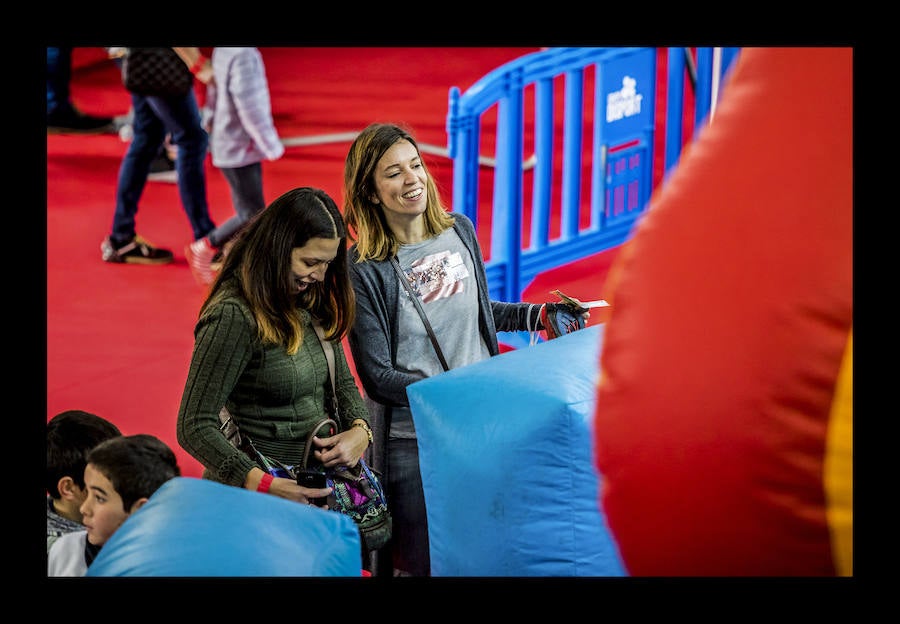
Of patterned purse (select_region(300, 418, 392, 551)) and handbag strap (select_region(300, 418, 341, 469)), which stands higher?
handbag strap (select_region(300, 418, 341, 469))

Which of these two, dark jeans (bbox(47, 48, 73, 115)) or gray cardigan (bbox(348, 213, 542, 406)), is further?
dark jeans (bbox(47, 48, 73, 115))

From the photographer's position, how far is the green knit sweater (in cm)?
228

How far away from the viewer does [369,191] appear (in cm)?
258

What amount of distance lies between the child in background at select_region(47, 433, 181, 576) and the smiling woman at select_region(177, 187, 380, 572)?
7 cm

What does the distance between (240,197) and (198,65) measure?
0.49 meters

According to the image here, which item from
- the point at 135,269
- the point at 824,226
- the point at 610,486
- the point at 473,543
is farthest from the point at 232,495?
the point at 135,269

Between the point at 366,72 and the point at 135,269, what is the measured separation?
0.98 meters

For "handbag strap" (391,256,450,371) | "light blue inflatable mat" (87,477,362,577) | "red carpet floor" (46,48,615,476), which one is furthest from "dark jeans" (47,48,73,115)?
"light blue inflatable mat" (87,477,362,577)

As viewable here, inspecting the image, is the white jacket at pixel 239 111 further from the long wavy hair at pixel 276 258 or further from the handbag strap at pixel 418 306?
the long wavy hair at pixel 276 258

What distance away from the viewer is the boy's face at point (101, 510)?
2.26 meters

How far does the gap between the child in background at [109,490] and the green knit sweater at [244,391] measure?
7 cm

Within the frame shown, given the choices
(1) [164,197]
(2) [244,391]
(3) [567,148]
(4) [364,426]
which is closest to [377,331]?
(4) [364,426]


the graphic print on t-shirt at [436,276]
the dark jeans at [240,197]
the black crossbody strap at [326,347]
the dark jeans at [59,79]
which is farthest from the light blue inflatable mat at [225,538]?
the dark jeans at [59,79]

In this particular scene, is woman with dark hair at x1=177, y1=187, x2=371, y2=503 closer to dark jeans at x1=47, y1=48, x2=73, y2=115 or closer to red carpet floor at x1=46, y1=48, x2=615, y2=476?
red carpet floor at x1=46, y1=48, x2=615, y2=476
